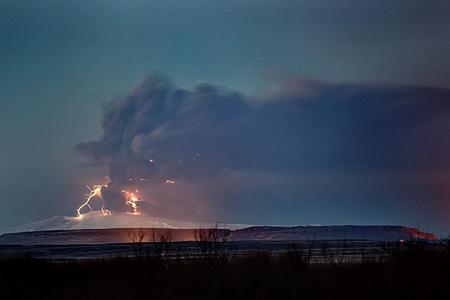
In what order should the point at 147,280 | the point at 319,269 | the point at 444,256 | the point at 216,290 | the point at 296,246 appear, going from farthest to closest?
the point at 296,246 < the point at 444,256 < the point at 319,269 < the point at 147,280 < the point at 216,290

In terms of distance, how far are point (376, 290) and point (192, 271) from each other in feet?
18.7

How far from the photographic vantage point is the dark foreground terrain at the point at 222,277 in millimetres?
17906

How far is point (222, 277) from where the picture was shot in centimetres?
1906

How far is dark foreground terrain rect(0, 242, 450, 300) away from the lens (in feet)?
58.7

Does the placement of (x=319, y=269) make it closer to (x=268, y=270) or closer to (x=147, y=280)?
(x=268, y=270)

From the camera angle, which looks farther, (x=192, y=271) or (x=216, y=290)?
(x=192, y=271)

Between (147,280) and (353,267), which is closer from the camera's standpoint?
(147,280)

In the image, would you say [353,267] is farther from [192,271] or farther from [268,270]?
[192,271]

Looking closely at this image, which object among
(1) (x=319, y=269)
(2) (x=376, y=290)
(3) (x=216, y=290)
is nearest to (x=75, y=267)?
(3) (x=216, y=290)

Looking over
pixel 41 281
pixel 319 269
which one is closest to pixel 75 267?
pixel 41 281

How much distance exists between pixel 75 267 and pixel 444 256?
530 inches

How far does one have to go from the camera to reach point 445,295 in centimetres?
1816

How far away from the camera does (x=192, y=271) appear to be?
20.3m

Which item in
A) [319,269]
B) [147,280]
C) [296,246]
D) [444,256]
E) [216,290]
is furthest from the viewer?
[296,246]
